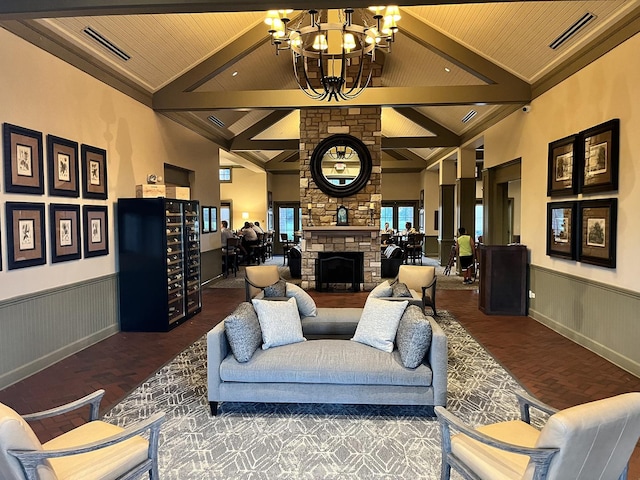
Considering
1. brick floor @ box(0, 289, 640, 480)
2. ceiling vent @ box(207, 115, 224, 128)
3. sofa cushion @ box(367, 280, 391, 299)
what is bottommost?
brick floor @ box(0, 289, 640, 480)

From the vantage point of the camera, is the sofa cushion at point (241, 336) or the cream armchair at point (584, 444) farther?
the sofa cushion at point (241, 336)

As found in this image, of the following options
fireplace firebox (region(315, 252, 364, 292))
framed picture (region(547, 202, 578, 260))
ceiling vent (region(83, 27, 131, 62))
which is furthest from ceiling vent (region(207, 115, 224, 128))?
framed picture (region(547, 202, 578, 260))

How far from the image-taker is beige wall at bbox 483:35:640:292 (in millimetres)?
4188

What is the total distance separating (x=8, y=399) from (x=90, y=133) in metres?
3.11

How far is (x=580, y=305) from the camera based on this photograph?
5.17 meters

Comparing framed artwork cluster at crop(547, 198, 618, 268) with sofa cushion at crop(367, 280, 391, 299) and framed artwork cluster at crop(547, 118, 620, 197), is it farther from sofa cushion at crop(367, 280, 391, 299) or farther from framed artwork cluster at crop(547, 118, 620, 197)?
sofa cushion at crop(367, 280, 391, 299)

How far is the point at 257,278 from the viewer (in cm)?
639

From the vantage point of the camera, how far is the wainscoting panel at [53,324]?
155 inches

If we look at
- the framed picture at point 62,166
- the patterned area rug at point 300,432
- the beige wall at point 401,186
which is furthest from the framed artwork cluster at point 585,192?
the beige wall at point 401,186

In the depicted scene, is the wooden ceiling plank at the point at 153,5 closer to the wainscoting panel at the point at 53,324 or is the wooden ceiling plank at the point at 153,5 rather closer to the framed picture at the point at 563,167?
the wainscoting panel at the point at 53,324

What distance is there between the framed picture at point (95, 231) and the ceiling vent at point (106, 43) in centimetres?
196

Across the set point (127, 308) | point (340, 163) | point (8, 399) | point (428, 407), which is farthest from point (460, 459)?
point (340, 163)

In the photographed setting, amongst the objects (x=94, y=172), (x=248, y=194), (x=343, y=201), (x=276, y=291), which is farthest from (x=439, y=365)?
(x=248, y=194)

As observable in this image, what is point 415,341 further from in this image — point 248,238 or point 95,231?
point 248,238
